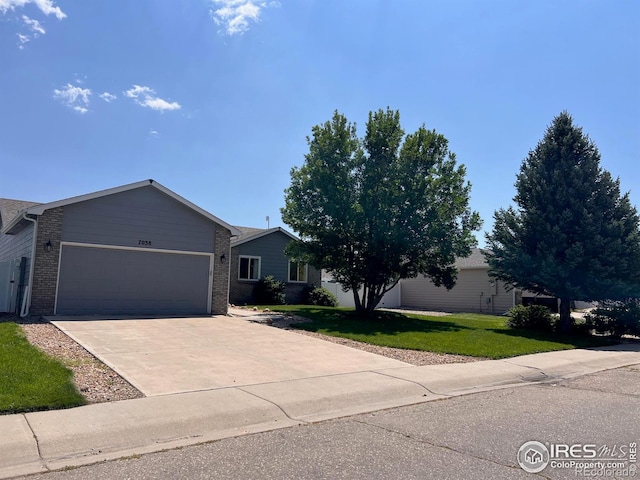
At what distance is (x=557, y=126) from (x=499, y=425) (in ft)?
52.0

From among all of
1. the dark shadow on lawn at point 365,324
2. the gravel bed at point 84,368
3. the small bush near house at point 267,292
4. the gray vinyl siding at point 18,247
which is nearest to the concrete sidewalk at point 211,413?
the gravel bed at point 84,368

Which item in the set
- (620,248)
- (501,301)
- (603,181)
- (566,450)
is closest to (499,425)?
(566,450)

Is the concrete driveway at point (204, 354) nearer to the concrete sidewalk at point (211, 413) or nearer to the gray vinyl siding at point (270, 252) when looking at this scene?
the concrete sidewalk at point (211, 413)

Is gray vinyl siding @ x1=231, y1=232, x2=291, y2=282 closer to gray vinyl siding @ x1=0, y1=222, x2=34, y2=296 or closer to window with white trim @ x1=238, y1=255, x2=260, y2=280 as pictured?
window with white trim @ x1=238, y1=255, x2=260, y2=280

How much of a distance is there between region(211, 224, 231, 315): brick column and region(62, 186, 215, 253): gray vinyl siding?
273mm

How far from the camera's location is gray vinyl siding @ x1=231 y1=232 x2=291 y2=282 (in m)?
25.8

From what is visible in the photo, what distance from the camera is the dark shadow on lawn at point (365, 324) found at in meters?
15.6

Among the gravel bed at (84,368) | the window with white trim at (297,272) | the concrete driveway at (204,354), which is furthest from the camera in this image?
the window with white trim at (297,272)

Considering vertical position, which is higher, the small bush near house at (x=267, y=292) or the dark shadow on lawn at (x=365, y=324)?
the small bush near house at (x=267, y=292)

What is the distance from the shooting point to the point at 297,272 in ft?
90.5

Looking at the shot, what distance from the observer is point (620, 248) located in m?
17.0

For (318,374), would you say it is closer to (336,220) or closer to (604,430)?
(604,430)

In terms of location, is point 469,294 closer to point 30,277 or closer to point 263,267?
point 263,267

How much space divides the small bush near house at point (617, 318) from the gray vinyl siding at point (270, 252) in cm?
1469
